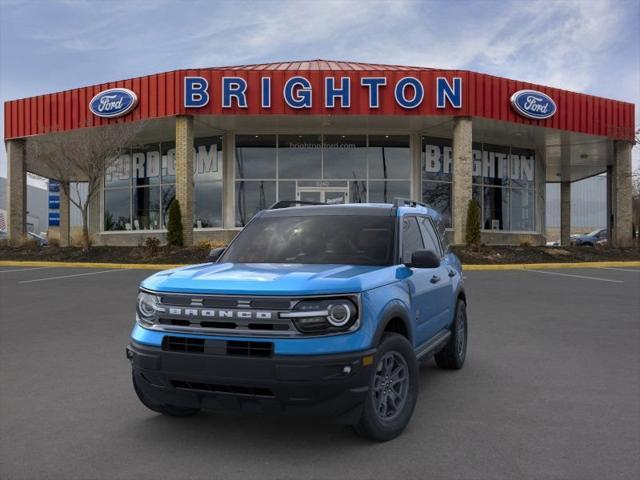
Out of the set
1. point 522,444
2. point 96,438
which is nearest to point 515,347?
point 522,444

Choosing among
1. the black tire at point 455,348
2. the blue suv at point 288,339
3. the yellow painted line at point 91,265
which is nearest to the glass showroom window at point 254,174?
the yellow painted line at point 91,265

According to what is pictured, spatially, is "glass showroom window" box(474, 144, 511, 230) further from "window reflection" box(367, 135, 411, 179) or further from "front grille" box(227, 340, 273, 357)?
"front grille" box(227, 340, 273, 357)

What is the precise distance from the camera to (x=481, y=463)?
11.7ft

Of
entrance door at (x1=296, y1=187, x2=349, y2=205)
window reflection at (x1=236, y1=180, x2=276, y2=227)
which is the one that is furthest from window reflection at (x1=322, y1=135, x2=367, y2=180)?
window reflection at (x1=236, y1=180, x2=276, y2=227)

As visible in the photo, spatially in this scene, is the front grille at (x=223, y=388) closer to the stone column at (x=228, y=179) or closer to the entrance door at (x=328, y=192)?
the entrance door at (x=328, y=192)

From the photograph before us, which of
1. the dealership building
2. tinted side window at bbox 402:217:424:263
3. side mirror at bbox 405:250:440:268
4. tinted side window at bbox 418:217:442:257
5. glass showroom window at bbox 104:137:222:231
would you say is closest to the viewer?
side mirror at bbox 405:250:440:268

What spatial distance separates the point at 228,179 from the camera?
25.0m

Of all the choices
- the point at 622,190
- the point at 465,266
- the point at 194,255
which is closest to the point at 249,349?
the point at 465,266

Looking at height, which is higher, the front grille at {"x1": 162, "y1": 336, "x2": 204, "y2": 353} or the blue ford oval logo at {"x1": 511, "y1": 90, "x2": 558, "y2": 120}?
the blue ford oval logo at {"x1": 511, "y1": 90, "x2": 558, "y2": 120}

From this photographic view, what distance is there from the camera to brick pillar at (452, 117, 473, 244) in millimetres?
21625

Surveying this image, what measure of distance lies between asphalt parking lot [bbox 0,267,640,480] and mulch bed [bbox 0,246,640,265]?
11456 mm

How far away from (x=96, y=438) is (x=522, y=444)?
298cm

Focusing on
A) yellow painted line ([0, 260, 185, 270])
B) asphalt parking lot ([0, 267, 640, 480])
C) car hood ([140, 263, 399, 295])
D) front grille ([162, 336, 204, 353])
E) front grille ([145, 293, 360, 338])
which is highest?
car hood ([140, 263, 399, 295])

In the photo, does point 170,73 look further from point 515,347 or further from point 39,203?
point 39,203
